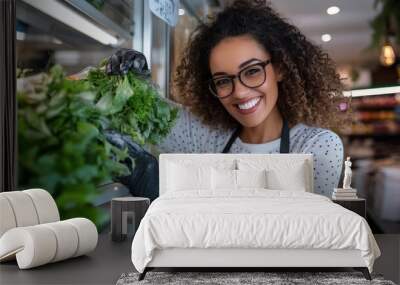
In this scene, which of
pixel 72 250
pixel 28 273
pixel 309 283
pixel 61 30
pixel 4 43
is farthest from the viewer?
pixel 61 30

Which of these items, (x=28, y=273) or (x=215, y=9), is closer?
(x=28, y=273)

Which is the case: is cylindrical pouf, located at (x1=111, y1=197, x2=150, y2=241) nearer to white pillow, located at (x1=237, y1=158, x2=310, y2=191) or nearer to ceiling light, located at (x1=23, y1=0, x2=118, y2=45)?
white pillow, located at (x1=237, y1=158, x2=310, y2=191)

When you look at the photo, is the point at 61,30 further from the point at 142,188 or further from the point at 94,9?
the point at 142,188

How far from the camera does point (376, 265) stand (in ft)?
14.9

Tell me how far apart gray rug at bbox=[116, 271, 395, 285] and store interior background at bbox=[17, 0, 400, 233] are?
170cm

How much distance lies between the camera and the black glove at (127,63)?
5793mm

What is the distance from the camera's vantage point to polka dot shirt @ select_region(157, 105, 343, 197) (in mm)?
5730

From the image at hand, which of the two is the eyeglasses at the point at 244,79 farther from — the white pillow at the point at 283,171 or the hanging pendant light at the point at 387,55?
the hanging pendant light at the point at 387,55

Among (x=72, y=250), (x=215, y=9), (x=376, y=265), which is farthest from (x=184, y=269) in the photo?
(x=215, y=9)

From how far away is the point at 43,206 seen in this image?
4871 millimetres

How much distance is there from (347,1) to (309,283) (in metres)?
2.85

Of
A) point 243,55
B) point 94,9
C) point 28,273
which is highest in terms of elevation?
point 94,9

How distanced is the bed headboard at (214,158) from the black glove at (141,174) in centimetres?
14

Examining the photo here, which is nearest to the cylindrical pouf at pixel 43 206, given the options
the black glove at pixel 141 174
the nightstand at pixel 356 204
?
the black glove at pixel 141 174
